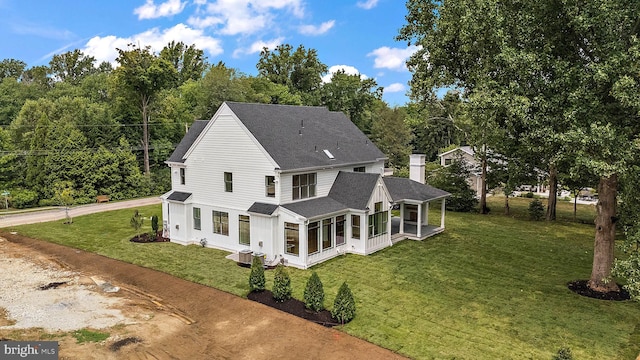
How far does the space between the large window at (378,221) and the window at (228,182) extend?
23.6ft

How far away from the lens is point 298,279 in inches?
656

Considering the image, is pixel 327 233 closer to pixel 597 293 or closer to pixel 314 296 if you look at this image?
pixel 314 296

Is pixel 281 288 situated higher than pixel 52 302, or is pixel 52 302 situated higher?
pixel 281 288

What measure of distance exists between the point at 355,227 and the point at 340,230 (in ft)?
2.48

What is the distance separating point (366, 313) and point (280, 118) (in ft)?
42.1

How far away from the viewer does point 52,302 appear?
571 inches

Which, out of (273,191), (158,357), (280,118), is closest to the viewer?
(158,357)

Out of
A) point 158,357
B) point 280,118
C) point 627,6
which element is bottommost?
point 158,357

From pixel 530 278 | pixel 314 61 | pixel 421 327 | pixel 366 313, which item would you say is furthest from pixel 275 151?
pixel 314 61

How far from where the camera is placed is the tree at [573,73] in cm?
1134

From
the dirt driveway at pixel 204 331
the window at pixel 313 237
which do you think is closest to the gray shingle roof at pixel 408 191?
the window at pixel 313 237

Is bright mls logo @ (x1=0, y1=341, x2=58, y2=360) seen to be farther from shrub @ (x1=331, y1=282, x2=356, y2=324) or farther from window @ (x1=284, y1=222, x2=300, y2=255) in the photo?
window @ (x1=284, y1=222, x2=300, y2=255)

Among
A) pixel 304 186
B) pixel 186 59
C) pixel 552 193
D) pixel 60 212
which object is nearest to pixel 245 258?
pixel 304 186

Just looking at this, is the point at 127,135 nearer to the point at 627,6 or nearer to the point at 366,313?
the point at 366,313
